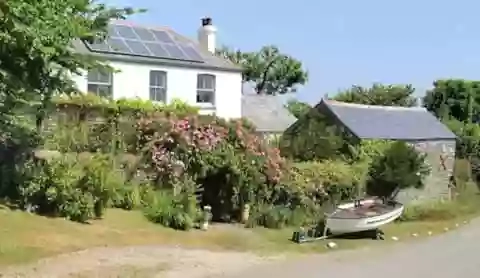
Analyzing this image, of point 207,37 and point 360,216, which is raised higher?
point 207,37

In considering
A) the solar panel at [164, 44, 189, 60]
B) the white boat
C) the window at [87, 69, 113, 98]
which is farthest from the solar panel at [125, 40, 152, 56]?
the white boat

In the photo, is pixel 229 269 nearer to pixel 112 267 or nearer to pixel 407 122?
pixel 112 267

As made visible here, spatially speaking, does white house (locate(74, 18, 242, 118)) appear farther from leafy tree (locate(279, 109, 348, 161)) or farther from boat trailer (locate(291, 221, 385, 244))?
boat trailer (locate(291, 221, 385, 244))

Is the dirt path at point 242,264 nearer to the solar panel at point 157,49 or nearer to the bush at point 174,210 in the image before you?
the bush at point 174,210

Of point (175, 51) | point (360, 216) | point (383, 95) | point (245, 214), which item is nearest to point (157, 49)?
point (175, 51)

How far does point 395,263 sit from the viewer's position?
18375 mm

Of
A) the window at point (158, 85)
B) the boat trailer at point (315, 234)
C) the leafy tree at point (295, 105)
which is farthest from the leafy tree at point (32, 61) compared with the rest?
the leafy tree at point (295, 105)

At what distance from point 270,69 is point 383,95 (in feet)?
41.3

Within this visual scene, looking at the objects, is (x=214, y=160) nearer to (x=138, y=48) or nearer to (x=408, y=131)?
(x=138, y=48)

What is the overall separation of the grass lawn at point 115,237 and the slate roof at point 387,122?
9.86 meters

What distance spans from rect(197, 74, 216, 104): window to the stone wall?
32.6 ft

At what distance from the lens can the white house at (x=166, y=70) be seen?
29.2 meters

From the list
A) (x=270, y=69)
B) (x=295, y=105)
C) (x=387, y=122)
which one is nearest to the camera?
(x=387, y=122)

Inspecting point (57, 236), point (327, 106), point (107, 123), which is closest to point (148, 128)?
point (107, 123)
